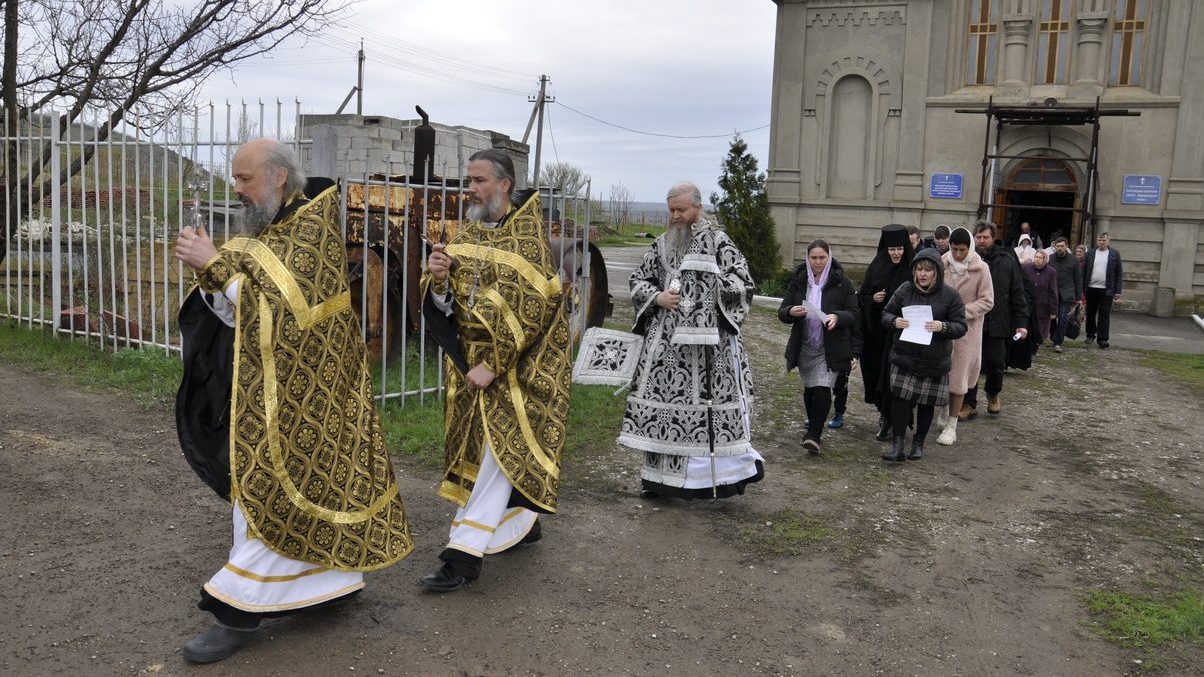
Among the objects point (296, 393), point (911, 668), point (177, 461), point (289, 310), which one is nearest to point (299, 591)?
point (296, 393)

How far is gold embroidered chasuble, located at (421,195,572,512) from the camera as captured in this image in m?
4.25

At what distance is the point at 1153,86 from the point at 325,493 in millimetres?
18858

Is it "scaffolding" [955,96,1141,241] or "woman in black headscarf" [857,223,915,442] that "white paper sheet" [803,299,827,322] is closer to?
"woman in black headscarf" [857,223,915,442]

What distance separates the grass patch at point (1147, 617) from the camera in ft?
13.5

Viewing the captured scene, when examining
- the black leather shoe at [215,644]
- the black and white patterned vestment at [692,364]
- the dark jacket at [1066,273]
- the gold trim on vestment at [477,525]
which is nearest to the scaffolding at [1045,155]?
the dark jacket at [1066,273]

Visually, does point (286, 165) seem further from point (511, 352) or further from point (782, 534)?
point (782, 534)

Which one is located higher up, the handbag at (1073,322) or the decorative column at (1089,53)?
the decorative column at (1089,53)

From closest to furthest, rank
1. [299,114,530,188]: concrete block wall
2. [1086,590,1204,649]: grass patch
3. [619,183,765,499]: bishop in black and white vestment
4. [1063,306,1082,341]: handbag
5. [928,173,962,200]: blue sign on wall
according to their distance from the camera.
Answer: [1086,590,1204,649]: grass patch, [619,183,765,499]: bishop in black and white vestment, [299,114,530,188]: concrete block wall, [1063,306,1082,341]: handbag, [928,173,962,200]: blue sign on wall

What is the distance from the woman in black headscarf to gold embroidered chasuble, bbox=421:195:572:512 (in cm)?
389

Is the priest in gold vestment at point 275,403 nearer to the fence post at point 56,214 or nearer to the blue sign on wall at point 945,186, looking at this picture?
the fence post at point 56,214

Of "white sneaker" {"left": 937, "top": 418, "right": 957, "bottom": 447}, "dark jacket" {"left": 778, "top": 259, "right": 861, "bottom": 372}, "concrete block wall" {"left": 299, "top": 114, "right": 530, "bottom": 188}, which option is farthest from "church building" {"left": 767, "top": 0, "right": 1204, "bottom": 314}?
"dark jacket" {"left": 778, "top": 259, "right": 861, "bottom": 372}

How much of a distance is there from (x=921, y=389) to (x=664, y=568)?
2.95 metres

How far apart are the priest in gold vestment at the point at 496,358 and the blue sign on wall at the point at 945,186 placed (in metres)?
16.3

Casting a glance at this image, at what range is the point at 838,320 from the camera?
684cm
